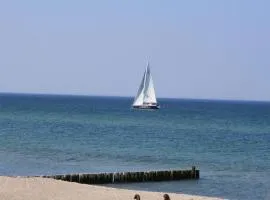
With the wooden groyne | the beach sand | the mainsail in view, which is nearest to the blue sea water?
the wooden groyne

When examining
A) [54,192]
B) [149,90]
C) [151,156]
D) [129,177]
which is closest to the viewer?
[54,192]

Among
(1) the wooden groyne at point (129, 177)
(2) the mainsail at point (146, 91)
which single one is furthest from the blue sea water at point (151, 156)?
(2) the mainsail at point (146, 91)

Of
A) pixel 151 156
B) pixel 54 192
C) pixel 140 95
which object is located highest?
pixel 140 95

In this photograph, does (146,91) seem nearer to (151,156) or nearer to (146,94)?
(146,94)

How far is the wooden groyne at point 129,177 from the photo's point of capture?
44312 mm

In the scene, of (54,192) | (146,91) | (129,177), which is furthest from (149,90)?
(54,192)

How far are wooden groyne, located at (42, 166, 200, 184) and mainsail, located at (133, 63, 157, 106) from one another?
10714 cm

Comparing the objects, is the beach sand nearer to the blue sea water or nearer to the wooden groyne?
the wooden groyne

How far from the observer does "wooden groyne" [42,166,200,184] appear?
145 ft

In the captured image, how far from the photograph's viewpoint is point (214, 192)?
43.2 meters

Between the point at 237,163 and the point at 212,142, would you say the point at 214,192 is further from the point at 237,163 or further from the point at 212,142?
the point at 212,142

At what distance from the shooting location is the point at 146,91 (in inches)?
6339

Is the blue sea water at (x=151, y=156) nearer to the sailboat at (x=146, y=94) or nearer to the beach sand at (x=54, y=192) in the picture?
the beach sand at (x=54, y=192)

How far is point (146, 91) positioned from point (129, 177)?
11474 cm
